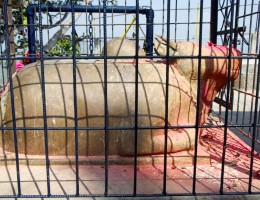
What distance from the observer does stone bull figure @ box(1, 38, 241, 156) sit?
3.46 metres

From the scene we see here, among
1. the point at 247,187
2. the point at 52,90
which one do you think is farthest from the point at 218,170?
the point at 52,90

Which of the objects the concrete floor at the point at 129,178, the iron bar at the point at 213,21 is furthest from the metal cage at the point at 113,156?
the iron bar at the point at 213,21

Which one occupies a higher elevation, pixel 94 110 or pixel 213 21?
pixel 213 21

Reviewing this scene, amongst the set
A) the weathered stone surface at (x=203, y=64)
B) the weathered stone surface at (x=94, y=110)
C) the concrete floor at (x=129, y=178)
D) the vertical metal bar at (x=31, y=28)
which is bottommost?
the concrete floor at (x=129, y=178)

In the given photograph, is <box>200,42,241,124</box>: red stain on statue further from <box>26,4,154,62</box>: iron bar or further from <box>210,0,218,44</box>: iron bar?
<box>26,4,154,62</box>: iron bar

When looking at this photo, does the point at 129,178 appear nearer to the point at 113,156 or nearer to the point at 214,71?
the point at 113,156

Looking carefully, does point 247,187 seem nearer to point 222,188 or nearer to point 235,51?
point 222,188

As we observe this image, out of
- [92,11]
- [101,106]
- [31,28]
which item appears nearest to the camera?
[101,106]

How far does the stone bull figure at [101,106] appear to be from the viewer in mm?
3461

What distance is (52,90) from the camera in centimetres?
348

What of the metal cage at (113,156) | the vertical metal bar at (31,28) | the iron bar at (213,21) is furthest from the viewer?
the vertical metal bar at (31,28)

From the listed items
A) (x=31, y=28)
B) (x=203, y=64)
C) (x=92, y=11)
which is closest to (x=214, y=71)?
(x=203, y=64)

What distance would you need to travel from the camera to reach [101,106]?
11.4 feet

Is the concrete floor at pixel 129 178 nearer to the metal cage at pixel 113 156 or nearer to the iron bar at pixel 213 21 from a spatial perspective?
the metal cage at pixel 113 156
